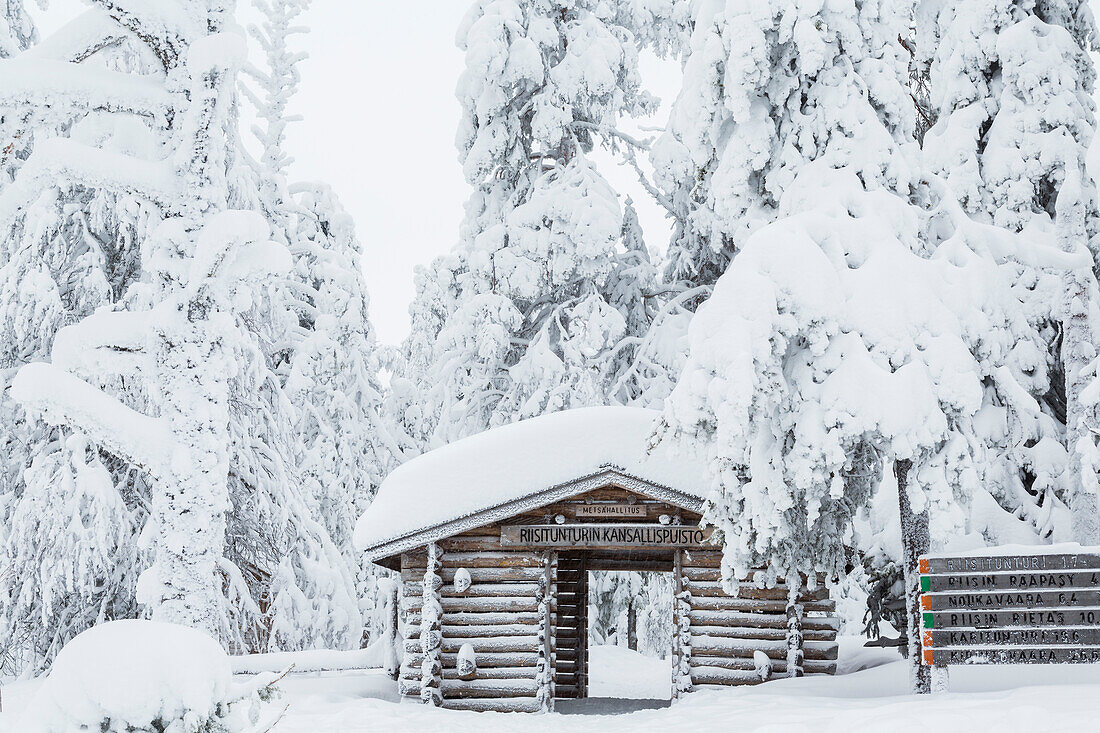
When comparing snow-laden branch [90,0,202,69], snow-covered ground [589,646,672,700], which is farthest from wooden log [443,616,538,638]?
snow-laden branch [90,0,202,69]

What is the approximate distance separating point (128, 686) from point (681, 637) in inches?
421

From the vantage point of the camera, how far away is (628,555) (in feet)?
60.8

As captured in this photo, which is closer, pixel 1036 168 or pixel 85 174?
pixel 85 174

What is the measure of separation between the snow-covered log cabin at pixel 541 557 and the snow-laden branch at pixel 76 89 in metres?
6.74

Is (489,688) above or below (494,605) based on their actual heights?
below

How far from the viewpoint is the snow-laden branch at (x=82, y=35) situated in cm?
1083

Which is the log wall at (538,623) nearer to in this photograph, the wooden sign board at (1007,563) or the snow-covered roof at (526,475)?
the snow-covered roof at (526,475)

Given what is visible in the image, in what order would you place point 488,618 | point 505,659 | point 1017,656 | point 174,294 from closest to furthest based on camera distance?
point 1017,656
point 174,294
point 505,659
point 488,618

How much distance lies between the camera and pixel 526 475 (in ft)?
47.8

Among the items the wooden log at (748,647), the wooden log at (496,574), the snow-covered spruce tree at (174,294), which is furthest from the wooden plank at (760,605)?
the snow-covered spruce tree at (174,294)

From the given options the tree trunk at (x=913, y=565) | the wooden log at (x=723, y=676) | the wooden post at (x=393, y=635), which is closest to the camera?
the tree trunk at (x=913, y=565)

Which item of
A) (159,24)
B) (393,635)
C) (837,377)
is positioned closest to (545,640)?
(393,635)

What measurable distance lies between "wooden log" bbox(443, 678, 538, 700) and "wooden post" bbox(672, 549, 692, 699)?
2.04 metres

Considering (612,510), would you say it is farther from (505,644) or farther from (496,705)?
(496,705)
